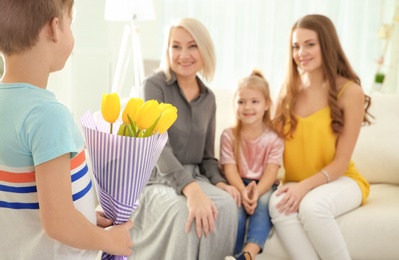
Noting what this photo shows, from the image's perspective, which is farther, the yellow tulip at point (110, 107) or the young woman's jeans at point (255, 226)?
the young woman's jeans at point (255, 226)

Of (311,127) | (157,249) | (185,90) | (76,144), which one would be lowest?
(157,249)

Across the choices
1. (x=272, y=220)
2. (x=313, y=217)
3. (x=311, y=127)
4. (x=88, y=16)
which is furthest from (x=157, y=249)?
(x=88, y=16)

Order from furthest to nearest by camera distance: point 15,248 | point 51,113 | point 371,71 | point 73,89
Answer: point 371,71 < point 73,89 < point 15,248 < point 51,113

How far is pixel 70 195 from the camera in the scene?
0.89 metres

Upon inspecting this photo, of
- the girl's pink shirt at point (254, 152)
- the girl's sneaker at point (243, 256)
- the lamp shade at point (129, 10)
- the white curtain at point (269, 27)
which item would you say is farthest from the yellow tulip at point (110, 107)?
the white curtain at point (269, 27)

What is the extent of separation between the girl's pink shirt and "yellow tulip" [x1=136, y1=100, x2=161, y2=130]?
1.20m

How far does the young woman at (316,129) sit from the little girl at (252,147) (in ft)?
0.21

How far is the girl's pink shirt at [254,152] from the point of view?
2.15m

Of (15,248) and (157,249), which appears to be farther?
(157,249)

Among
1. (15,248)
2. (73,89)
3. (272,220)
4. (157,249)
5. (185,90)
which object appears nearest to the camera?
(15,248)

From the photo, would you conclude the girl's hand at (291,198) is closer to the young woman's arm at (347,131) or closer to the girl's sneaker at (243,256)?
the young woman's arm at (347,131)

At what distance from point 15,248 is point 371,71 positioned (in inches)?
158

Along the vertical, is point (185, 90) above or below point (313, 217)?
above

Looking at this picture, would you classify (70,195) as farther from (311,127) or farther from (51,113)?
(311,127)
